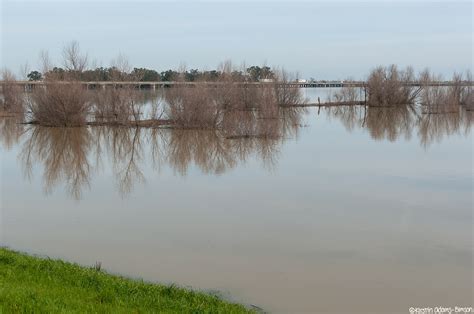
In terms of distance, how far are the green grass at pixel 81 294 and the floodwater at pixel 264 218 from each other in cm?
103

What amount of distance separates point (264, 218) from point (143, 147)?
11.7 meters

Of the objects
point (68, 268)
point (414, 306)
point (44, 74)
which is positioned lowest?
point (414, 306)

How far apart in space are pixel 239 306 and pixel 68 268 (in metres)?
2.20

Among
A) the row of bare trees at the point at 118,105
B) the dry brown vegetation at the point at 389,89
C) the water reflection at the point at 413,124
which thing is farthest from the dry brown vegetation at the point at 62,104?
the dry brown vegetation at the point at 389,89

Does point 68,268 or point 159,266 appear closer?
point 68,268

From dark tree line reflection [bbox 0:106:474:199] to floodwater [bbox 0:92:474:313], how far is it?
11 cm

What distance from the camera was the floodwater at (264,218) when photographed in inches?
285

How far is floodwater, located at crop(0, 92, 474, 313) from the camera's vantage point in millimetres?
7234

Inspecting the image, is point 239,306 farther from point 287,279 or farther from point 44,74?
point 44,74

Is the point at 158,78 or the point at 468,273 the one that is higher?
the point at 158,78

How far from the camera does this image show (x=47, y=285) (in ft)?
18.7

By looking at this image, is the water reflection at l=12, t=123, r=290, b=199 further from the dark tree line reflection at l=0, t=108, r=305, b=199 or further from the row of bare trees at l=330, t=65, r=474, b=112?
the row of bare trees at l=330, t=65, r=474, b=112

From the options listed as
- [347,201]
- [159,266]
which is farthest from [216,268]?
[347,201]

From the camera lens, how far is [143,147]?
21.2m
